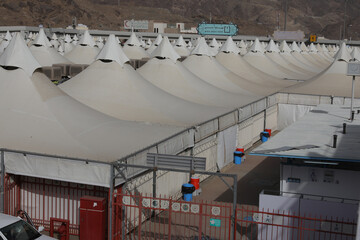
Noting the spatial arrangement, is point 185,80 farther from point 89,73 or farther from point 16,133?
point 16,133

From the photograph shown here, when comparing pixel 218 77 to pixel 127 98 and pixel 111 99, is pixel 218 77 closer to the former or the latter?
pixel 127 98

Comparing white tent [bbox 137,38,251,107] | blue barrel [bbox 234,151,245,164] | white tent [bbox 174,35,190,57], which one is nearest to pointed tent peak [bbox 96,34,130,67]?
white tent [bbox 137,38,251,107]

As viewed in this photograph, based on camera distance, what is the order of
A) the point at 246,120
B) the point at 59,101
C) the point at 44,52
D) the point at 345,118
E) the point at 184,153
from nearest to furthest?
the point at 59,101, the point at 184,153, the point at 345,118, the point at 246,120, the point at 44,52

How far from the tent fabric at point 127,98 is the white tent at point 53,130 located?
7.07 feet

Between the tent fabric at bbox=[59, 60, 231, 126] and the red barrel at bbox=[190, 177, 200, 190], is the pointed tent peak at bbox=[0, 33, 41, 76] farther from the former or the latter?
the red barrel at bbox=[190, 177, 200, 190]

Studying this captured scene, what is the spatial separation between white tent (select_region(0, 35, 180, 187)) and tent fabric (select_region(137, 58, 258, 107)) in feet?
23.4

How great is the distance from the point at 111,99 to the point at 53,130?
5154 millimetres

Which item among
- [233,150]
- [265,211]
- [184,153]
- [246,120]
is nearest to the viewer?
[265,211]

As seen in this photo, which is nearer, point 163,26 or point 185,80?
point 185,80

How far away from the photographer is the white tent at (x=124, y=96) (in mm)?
19859

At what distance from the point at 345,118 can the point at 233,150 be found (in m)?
5.58

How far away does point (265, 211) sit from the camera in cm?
1343

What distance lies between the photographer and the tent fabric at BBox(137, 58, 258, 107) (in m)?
24.8

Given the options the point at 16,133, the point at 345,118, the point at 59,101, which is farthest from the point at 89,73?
the point at 345,118
